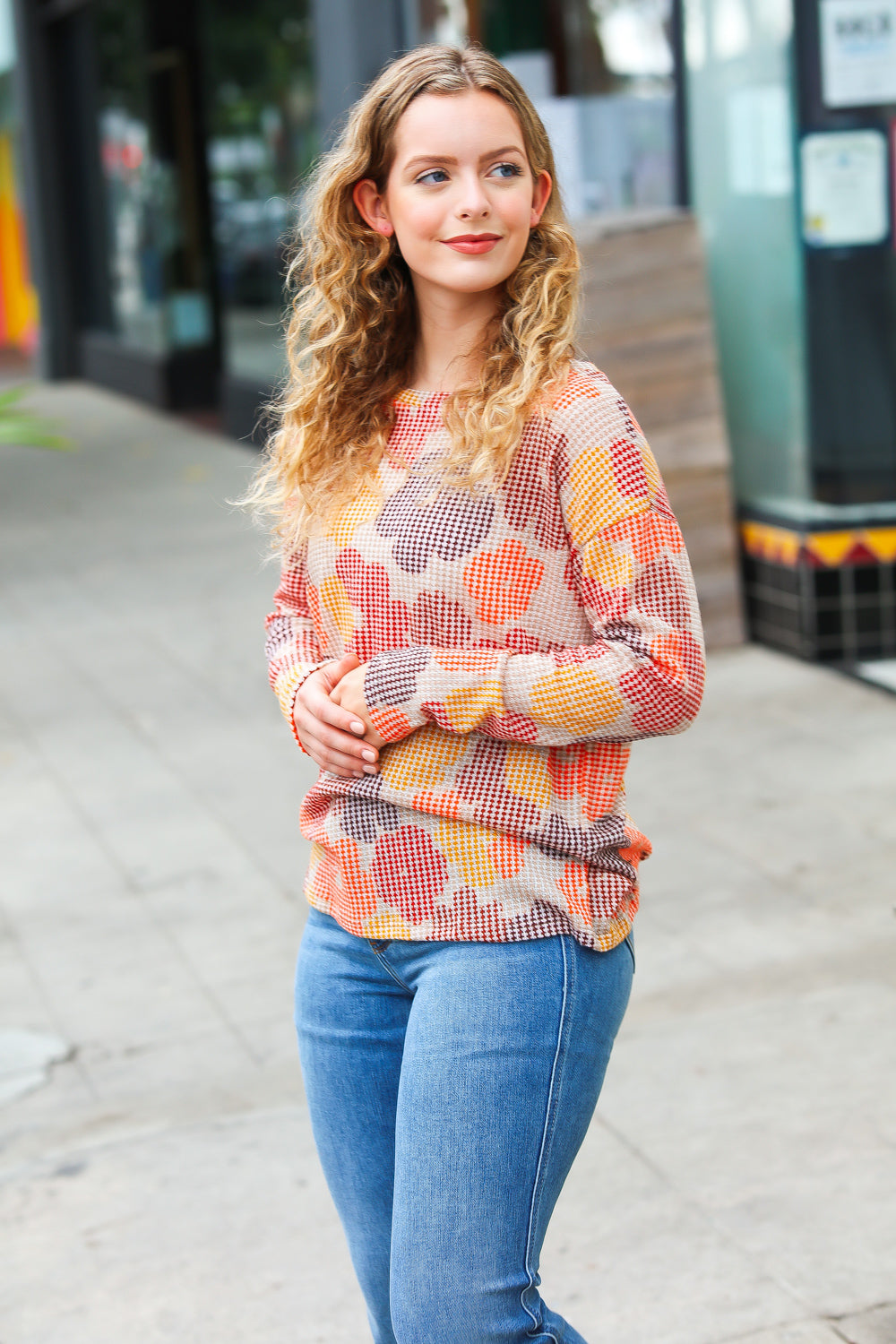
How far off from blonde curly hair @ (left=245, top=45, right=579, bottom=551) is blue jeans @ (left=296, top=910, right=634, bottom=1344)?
55 cm

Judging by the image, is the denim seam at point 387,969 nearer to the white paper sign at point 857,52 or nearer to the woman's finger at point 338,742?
the woman's finger at point 338,742

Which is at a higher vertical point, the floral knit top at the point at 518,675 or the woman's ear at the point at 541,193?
the woman's ear at the point at 541,193

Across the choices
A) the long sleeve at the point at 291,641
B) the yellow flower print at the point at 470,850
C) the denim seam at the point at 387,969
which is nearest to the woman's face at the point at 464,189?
the long sleeve at the point at 291,641

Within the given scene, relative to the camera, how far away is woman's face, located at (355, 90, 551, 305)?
1937 mm

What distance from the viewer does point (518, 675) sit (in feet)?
6.05

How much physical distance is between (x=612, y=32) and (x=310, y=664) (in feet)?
22.1

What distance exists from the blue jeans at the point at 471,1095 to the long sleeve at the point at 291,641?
0.33m

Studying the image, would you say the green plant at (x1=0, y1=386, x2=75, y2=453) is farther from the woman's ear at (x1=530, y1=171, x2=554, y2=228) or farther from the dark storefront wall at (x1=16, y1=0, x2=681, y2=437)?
the dark storefront wall at (x1=16, y1=0, x2=681, y2=437)

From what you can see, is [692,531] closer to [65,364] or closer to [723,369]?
[723,369]

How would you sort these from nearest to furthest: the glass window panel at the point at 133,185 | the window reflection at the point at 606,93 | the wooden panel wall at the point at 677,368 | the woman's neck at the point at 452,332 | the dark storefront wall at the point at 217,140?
1. the woman's neck at the point at 452,332
2. the wooden panel wall at the point at 677,368
3. the window reflection at the point at 606,93
4. the dark storefront wall at the point at 217,140
5. the glass window panel at the point at 133,185

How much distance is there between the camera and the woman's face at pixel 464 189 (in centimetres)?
194

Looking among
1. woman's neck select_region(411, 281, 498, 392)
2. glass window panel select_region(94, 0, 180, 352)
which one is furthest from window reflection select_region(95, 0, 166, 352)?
woman's neck select_region(411, 281, 498, 392)

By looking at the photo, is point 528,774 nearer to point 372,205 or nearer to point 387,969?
point 387,969

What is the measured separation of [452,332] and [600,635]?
440 mm
